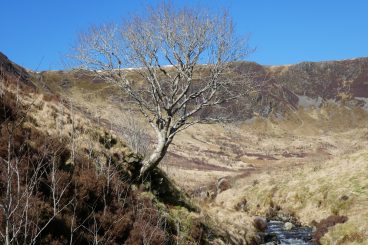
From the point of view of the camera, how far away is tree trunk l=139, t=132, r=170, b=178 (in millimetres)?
18812

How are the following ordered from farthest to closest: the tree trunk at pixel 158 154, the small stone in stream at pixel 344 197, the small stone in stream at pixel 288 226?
the small stone in stream at pixel 344 197, the small stone in stream at pixel 288 226, the tree trunk at pixel 158 154

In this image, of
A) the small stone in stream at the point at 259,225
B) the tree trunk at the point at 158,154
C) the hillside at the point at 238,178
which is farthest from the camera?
the small stone in stream at the point at 259,225

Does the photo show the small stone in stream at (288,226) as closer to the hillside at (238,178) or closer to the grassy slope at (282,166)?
the hillside at (238,178)

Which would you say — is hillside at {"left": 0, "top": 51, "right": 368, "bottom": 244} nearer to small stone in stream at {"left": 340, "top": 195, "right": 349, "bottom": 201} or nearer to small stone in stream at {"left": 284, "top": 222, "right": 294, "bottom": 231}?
small stone in stream at {"left": 340, "top": 195, "right": 349, "bottom": 201}

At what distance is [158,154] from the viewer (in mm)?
18922

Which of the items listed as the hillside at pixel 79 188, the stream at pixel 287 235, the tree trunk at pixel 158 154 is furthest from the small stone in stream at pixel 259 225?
the tree trunk at pixel 158 154

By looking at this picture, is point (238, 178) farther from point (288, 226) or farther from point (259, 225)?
point (259, 225)

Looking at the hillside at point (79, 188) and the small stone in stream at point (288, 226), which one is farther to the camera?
the small stone in stream at point (288, 226)

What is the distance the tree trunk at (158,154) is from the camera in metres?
18.8

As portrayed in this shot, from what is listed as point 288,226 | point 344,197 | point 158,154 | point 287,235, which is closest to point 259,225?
point 287,235

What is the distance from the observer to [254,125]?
170500mm

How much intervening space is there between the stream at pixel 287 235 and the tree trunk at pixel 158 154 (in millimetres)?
10529

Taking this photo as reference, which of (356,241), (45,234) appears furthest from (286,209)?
(45,234)

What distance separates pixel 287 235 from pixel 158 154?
13952 millimetres
